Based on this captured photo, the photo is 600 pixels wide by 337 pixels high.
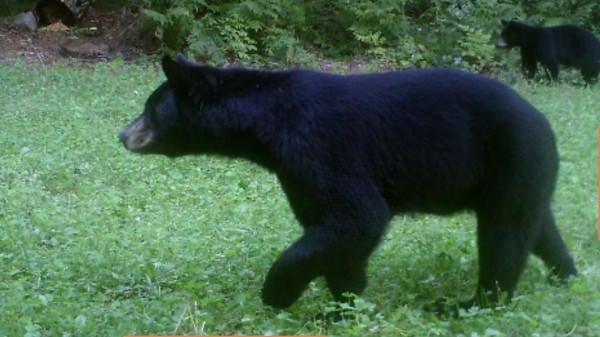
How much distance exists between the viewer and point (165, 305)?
552 centimetres

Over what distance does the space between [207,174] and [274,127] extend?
13.8 ft

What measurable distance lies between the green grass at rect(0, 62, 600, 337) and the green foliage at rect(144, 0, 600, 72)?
6111 mm

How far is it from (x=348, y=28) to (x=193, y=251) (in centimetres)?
1227

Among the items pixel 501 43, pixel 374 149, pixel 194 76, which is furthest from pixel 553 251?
pixel 501 43

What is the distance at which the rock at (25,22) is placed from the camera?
62.1 feet

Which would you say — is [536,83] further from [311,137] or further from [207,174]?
[311,137]

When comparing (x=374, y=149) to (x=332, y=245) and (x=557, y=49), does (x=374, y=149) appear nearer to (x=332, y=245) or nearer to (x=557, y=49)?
(x=332, y=245)

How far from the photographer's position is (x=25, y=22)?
19.0 m

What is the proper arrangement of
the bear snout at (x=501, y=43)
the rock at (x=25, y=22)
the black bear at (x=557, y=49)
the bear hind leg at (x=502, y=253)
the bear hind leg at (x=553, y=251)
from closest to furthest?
the bear hind leg at (x=502, y=253) → the bear hind leg at (x=553, y=251) → the black bear at (x=557, y=49) → the bear snout at (x=501, y=43) → the rock at (x=25, y=22)

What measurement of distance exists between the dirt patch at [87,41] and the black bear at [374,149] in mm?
12278

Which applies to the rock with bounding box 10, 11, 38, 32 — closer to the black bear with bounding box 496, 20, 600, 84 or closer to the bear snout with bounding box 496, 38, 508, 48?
the bear snout with bounding box 496, 38, 508, 48

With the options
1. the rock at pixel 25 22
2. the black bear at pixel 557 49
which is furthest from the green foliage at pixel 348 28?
the rock at pixel 25 22

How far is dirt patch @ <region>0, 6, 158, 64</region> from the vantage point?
58.0 feet

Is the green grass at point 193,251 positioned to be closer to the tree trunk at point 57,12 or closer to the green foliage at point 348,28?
the green foliage at point 348,28
